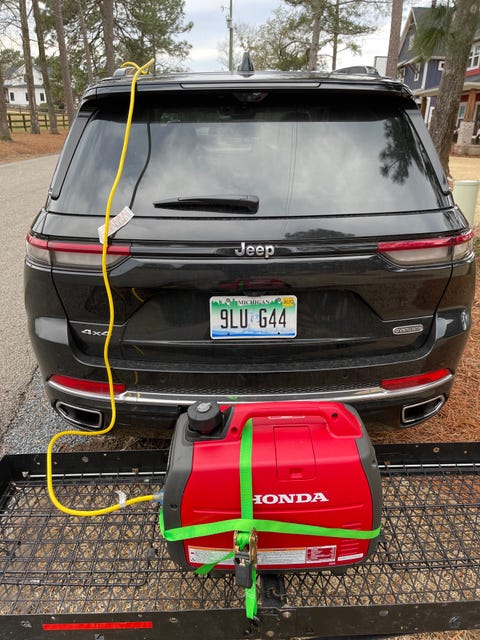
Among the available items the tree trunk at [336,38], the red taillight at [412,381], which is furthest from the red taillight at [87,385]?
the tree trunk at [336,38]

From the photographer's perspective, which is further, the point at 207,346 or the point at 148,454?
the point at 148,454

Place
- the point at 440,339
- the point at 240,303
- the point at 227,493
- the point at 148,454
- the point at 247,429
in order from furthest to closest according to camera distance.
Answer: the point at 148,454 < the point at 440,339 < the point at 240,303 < the point at 247,429 < the point at 227,493

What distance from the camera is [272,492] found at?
5.24ft

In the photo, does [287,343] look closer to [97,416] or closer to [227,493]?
[227,493]

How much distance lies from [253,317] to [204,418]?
0.54 m

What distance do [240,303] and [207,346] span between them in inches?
9.2

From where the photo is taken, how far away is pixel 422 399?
2254mm

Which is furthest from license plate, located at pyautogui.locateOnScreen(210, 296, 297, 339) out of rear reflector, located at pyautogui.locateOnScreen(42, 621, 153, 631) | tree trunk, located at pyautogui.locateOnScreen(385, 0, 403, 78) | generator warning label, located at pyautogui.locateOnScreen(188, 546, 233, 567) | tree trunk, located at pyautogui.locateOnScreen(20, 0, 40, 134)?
tree trunk, located at pyautogui.locateOnScreen(20, 0, 40, 134)

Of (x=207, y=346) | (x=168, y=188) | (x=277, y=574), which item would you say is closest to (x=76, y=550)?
(x=277, y=574)

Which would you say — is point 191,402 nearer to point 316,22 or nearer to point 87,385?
point 87,385

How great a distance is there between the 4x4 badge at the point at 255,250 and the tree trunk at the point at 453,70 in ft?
22.3

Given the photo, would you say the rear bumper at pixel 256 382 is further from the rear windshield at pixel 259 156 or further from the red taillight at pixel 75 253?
the rear windshield at pixel 259 156

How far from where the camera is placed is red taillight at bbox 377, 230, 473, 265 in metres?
2.00

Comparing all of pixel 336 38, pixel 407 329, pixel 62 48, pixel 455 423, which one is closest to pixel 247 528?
pixel 407 329
